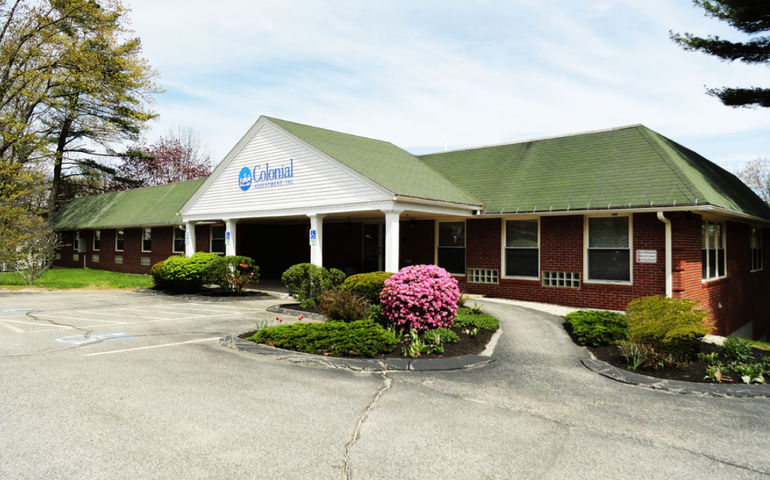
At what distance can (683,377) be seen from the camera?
7.30 meters

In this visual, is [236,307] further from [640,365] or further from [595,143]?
[595,143]

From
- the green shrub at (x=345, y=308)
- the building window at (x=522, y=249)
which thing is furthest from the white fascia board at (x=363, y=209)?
the green shrub at (x=345, y=308)

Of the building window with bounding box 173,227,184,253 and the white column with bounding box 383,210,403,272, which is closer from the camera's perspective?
the white column with bounding box 383,210,403,272

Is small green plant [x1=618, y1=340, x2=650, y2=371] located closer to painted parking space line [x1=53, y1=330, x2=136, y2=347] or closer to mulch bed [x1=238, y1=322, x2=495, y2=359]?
mulch bed [x1=238, y1=322, x2=495, y2=359]

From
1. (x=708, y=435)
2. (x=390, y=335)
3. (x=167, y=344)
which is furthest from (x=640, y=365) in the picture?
(x=167, y=344)

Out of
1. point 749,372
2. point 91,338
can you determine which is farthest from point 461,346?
point 91,338

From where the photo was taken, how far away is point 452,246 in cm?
1725

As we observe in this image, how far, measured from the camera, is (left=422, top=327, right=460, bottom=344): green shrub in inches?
351

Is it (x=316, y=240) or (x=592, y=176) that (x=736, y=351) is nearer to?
(x=592, y=176)

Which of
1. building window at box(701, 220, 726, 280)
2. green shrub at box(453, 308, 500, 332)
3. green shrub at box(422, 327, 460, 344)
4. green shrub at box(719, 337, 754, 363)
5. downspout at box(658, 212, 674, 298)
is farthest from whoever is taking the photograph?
building window at box(701, 220, 726, 280)

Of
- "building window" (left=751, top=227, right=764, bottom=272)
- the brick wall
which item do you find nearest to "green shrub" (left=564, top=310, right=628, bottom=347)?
"building window" (left=751, top=227, right=764, bottom=272)

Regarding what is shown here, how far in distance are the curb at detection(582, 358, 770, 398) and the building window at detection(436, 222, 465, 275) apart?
9568 mm

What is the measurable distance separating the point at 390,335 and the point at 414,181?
812 centimetres

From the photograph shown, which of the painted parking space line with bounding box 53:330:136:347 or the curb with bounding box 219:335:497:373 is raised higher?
the painted parking space line with bounding box 53:330:136:347
